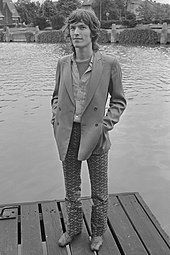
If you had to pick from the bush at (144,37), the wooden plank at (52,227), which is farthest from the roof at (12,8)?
the wooden plank at (52,227)

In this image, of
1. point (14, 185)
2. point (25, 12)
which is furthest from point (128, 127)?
point (25, 12)

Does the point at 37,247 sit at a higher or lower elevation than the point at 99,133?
lower

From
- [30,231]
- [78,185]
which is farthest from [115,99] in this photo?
[30,231]

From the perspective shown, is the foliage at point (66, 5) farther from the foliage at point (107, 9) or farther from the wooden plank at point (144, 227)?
the wooden plank at point (144, 227)

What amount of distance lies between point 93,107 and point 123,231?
127 cm

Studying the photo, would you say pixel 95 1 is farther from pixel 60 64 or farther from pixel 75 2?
pixel 60 64

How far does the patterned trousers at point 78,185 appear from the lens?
2.71 meters

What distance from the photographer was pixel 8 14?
82.6 m

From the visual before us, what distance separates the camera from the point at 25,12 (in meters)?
84.5

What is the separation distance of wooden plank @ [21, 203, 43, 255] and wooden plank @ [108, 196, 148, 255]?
0.68 metres

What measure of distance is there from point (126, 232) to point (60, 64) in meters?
1.60

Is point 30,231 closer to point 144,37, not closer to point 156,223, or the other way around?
point 156,223

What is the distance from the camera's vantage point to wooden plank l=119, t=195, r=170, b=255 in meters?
2.95

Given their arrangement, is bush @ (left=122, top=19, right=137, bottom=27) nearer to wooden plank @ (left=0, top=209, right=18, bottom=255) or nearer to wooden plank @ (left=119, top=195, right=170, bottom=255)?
wooden plank @ (left=119, top=195, right=170, bottom=255)
